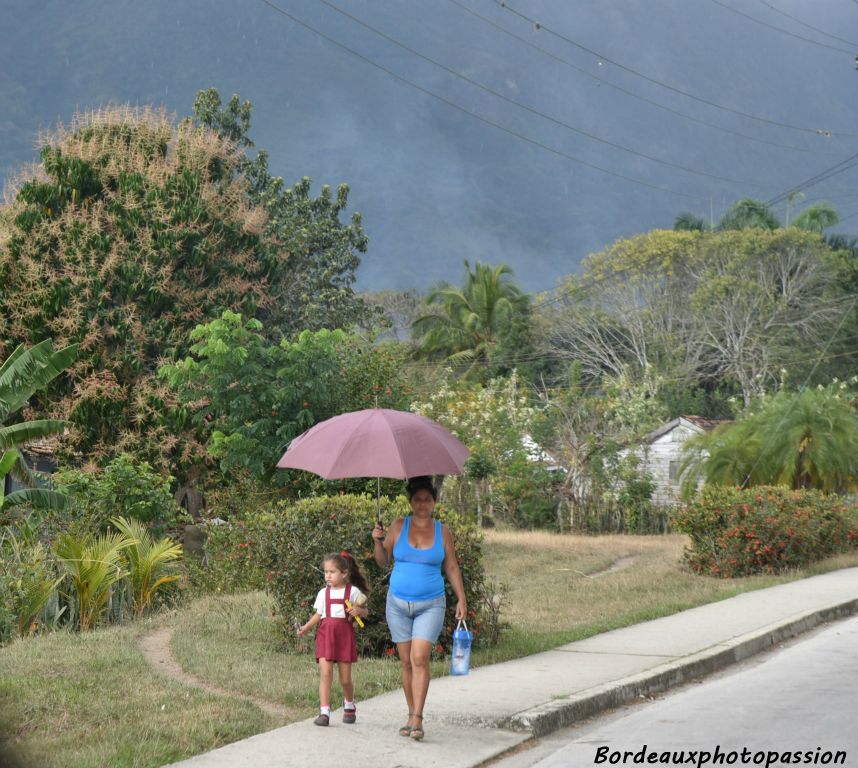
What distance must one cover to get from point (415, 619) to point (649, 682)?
296 cm

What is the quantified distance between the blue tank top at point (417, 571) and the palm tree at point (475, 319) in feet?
169

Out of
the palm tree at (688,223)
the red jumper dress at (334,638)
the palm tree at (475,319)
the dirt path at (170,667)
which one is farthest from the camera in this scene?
the palm tree at (688,223)

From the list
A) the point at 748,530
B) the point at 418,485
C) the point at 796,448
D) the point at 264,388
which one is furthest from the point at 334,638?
the point at 796,448

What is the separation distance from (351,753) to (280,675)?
269cm

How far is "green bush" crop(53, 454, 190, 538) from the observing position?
17312mm

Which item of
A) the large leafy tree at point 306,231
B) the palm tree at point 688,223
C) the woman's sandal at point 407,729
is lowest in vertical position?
the woman's sandal at point 407,729

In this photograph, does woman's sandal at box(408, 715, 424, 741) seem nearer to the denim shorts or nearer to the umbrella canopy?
the denim shorts

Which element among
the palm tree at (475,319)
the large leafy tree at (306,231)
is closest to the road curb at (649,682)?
the large leafy tree at (306,231)

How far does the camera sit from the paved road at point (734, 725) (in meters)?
7.34

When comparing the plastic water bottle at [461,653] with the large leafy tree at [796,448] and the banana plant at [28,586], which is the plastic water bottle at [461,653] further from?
the large leafy tree at [796,448]

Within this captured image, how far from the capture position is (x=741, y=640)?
12070 mm

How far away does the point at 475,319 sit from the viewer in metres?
61.9

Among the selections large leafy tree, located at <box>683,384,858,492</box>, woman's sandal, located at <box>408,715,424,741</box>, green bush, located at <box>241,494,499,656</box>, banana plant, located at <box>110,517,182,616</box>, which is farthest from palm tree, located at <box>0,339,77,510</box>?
large leafy tree, located at <box>683,384,858,492</box>

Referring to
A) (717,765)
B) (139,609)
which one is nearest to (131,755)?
(717,765)
